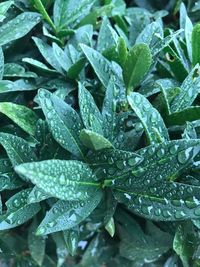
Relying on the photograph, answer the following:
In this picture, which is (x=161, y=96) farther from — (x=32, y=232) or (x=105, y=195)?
(x=32, y=232)

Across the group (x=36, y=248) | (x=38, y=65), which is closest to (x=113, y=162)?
(x=38, y=65)

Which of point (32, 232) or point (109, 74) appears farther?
point (32, 232)

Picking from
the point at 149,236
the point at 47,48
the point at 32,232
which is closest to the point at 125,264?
the point at 149,236

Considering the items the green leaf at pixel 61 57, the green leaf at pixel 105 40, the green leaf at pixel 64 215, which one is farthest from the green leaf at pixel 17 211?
the green leaf at pixel 105 40

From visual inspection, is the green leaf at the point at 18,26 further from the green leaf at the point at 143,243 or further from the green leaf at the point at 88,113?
the green leaf at the point at 143,243

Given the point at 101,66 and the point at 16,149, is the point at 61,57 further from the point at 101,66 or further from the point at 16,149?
the point at 16,149

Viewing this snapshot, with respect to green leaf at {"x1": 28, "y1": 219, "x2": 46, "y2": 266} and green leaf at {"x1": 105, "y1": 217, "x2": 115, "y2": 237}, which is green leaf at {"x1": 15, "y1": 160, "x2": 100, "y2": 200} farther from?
green leaf at {"x1": 28, "y1": 219, "x2": 46, "y2": 266}
